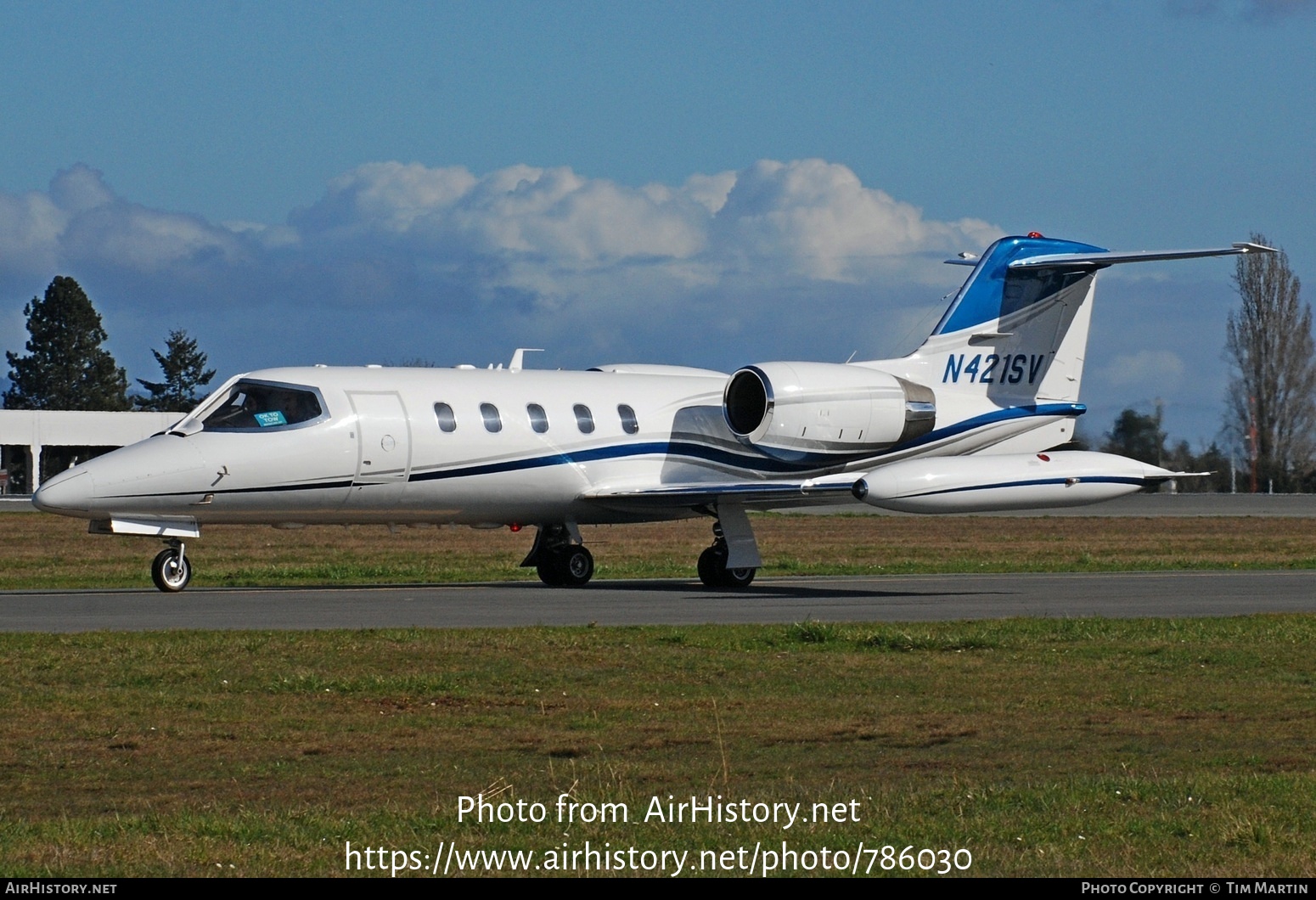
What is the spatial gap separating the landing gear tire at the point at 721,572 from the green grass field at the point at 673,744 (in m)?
8.66

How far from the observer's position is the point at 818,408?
27.4 meters

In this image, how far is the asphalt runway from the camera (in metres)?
19.8

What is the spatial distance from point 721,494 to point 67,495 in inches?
381

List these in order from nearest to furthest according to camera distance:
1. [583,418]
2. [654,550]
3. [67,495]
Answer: [67,495], [583,418], [654,550]

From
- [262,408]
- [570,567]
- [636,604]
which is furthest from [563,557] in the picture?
[262,408]

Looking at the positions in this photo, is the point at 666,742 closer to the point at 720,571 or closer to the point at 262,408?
the point at 262,408

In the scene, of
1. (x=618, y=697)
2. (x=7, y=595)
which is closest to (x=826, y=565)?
(x=7, y=595)

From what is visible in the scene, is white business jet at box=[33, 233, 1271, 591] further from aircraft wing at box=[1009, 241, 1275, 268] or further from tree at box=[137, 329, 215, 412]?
tree at box=[137, 329, 215, 412]

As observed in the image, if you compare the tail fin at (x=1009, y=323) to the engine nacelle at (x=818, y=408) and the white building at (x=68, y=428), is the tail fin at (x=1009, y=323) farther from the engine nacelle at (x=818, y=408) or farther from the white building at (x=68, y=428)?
the white building at (x=68, y=428)

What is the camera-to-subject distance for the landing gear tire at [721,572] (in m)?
27.6

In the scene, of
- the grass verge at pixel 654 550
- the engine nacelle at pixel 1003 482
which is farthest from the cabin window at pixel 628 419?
the grass verge at pixel 654 550

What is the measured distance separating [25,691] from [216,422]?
34.0ft

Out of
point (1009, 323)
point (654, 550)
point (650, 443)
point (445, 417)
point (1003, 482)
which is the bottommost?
point (654, 550)

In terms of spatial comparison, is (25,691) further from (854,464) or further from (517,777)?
(854,464)
